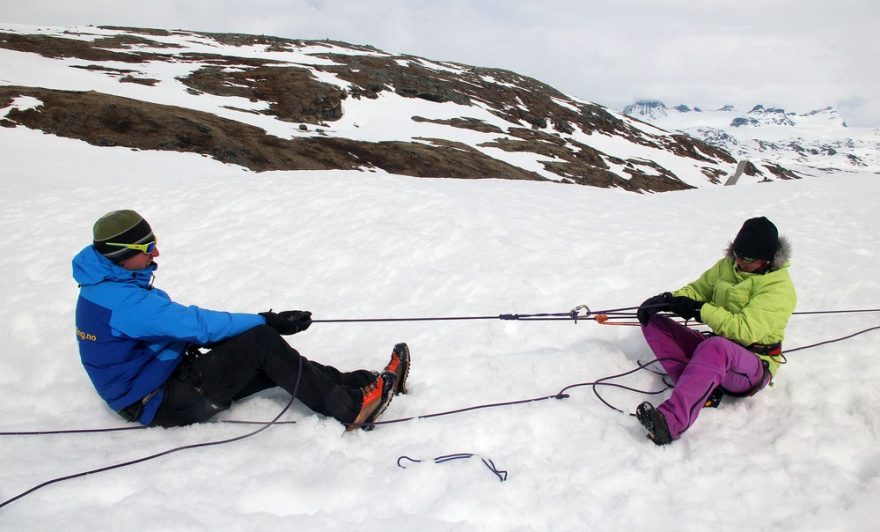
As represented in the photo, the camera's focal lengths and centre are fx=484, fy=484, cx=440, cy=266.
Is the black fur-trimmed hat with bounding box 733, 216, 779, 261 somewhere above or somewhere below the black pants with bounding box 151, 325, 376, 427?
above

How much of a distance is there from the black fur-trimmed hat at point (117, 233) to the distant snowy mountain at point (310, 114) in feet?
88.9

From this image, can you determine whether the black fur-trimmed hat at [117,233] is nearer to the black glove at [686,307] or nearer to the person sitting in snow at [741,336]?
the person sitting in snow at [741,336]

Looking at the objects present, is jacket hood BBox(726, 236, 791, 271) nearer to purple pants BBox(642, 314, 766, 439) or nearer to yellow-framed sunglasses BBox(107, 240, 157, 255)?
purple pants BBox(642, 314, 766, 439)

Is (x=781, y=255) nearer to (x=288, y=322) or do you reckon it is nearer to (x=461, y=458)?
(x=461, y=458)

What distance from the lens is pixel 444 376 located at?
5176 millimetres

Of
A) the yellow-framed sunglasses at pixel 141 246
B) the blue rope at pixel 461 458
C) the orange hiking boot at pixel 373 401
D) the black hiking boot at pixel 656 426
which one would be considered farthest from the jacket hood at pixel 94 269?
the black hiking boot at pixel 656 426

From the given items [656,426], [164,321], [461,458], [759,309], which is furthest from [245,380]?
[759,309]

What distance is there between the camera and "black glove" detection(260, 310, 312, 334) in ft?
14.6

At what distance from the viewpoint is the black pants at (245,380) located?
413 centimetres

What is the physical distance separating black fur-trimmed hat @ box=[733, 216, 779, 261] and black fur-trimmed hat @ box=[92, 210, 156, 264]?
499 centimetres

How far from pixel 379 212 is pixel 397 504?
722 centimetres

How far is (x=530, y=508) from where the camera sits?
341 cm

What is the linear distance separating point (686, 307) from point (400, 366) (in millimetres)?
2823

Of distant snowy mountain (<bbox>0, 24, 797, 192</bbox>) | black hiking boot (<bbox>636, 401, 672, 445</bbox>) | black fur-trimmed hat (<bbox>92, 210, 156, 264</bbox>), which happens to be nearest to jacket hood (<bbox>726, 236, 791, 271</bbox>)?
black hiking boot (<bbox>636, 401, 672, 445</bbox>)
